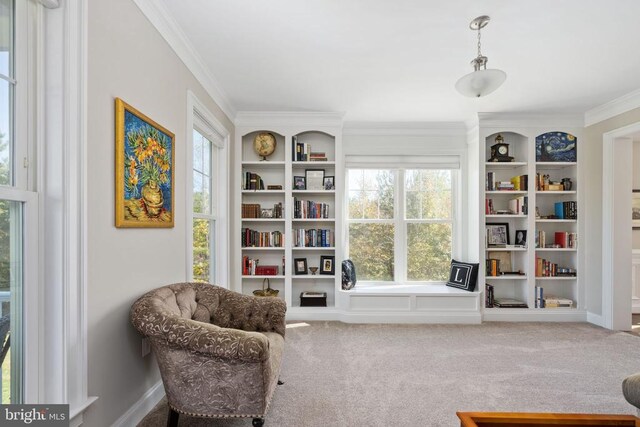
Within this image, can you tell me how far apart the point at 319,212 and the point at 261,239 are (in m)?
0.82

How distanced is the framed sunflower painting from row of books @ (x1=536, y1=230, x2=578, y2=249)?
4.38 metres

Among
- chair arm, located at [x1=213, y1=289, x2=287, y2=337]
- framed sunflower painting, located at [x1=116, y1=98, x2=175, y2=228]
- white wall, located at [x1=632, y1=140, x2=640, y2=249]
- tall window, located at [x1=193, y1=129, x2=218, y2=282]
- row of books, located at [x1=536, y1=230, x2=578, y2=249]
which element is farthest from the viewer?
white wall, located at [x1=632, y1=140, x2=640, y2=249]

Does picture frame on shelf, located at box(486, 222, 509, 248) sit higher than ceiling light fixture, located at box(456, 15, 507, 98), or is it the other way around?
ceiling light fixture, located at box(456, 15, 507, 98)

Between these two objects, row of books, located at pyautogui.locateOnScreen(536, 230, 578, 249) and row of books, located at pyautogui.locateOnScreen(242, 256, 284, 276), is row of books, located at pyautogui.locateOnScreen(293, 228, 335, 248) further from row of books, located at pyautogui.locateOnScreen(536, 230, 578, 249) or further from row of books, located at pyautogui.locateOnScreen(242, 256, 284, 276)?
row of books, located at pyautogui.locateOnScreen(536, 230, 578, 249)

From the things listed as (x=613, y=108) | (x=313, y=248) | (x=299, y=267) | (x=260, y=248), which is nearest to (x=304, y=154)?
(x=313, y=248)

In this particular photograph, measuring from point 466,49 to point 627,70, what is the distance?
1672mm

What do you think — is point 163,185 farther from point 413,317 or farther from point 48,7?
point 413,317

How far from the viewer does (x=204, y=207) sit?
12.1ft

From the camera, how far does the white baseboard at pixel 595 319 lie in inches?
165

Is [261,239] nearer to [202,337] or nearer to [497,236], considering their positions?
[202,337]

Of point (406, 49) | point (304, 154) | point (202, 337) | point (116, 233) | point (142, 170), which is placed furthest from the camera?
point (304, 154)

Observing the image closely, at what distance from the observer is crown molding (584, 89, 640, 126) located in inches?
147

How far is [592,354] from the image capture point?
330 centimetres

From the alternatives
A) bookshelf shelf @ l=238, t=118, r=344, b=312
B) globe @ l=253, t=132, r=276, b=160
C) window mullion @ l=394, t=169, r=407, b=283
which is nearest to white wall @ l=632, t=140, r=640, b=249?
window mullion @ l=394, t=169, r=407, b=283
